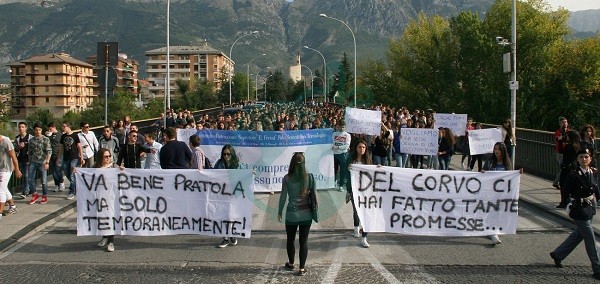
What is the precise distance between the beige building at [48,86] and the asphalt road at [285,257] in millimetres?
141478

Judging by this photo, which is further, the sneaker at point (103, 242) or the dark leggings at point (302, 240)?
the sneaker at point (103, 242)

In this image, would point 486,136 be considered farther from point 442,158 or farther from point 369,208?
point 369,208

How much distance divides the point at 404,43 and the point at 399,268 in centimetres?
5188

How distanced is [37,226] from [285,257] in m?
4.90

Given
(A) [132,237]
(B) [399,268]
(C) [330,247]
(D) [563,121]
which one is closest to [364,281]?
(B) [399,268]

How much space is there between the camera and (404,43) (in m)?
58.4

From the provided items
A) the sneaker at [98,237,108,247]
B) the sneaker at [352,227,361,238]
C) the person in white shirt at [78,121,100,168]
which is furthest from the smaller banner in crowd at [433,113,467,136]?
the sneaker at [98,237,108,247]

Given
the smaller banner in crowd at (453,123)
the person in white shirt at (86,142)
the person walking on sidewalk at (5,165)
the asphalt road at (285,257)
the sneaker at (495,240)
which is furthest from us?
the smaller banner in crowd at (453,123)

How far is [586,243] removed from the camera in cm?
799

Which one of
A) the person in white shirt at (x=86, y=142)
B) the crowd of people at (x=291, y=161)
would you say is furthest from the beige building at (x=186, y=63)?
the person in white shirt at (x=86, y=142)

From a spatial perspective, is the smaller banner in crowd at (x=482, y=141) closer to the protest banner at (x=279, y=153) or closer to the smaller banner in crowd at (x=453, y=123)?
the smaller banner in crowd at (x=453, y=123)

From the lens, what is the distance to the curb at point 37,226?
32.6 feet

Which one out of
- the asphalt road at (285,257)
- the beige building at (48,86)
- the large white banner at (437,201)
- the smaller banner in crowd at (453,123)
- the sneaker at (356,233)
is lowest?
the asphalt road at (285,257)

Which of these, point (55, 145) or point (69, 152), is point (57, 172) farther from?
point (69, 152)
